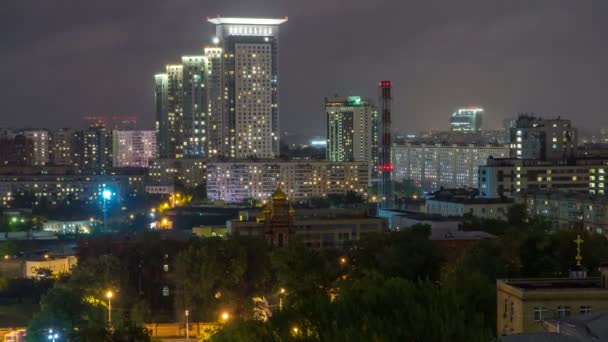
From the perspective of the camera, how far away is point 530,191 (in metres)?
32.6

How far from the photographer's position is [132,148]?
3049 inches

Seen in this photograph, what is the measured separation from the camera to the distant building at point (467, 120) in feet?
298

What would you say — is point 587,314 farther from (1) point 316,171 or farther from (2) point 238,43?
(2) point 238,43

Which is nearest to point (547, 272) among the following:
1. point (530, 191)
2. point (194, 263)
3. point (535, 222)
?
point (194, 263)

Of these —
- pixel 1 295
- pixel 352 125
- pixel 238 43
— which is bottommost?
pixel 1 295

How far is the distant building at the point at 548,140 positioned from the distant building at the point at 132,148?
38510 millimetres

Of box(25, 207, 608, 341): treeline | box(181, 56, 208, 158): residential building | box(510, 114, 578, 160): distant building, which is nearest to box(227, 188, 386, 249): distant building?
box(25, 207, 608, 341): treeline

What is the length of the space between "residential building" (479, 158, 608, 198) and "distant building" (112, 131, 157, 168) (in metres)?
42.1

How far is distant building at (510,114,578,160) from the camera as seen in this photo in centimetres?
3928

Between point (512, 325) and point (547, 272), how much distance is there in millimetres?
4640

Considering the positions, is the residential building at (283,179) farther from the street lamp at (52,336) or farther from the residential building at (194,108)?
the street lamp at (52,336)

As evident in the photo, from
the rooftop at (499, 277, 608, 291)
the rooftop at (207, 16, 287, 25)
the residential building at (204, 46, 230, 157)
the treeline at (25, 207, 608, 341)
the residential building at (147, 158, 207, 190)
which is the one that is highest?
the rooftop at (207, 16, 287, 25)

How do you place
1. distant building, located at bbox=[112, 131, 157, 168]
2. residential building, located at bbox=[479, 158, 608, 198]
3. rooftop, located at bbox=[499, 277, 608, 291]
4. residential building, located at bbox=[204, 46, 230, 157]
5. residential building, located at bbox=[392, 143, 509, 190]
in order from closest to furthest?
1. rooftop, located at bbox=[499, 277, 608, 291]
2. residential building, located at bbox=[479, 158, 608, 198]
3. residential building, located at bbox=[204, 46, 230, 157]
4. residential building, located at bbox=[392, 143, 509, 190]
5. distant building, located at bbox=[112, 131, 157, 168]

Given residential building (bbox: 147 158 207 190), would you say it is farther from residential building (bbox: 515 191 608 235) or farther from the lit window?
the lit window
